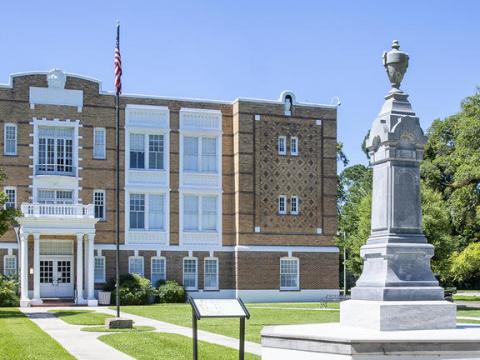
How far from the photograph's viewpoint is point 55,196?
1859 inches

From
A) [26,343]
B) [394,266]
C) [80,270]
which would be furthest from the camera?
[80,270]

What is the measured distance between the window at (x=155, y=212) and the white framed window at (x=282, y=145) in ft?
25.4

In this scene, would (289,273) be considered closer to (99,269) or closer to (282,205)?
(282,205)

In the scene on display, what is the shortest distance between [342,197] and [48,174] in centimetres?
3722

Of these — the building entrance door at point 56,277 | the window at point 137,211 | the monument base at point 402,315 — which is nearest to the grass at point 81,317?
the building entrance door at point 56,277

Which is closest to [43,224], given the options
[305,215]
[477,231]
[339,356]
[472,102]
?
[305,215]

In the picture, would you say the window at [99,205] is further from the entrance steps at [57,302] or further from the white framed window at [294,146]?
the white framed window at [294,146]

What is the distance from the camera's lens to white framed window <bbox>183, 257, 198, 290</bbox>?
49.4 meters

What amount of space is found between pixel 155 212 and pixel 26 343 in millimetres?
26637

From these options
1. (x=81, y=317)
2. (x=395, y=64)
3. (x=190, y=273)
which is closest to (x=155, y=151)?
(x=190, y=273)

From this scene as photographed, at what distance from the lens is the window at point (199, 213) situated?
50.0m

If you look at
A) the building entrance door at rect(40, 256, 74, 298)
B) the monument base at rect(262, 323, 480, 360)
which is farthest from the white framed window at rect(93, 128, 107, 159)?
the monument base at rect(262, 323, 480, 360)

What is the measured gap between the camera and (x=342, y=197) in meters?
78.1

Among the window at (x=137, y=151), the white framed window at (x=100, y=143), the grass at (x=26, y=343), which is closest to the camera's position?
the grass at (x=26, y=343)
